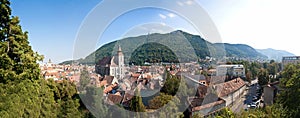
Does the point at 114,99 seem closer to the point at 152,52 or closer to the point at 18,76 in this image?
the point at 152,52

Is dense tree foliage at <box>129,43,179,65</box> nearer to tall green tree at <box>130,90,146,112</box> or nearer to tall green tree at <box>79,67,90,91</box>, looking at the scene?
tall green tree at <box>79,67,90,91</box>

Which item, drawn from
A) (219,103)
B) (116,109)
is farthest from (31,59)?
(219,103)

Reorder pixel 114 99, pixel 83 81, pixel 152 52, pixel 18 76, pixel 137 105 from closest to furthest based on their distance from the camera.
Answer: pixel 18 76 < pixel 137 105 < pixel 83 81 < pixel 114 99 < pixel 152 52

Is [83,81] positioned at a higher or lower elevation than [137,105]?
higher

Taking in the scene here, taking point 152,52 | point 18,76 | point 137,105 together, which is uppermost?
point 152,52

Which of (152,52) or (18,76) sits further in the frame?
(152,52)

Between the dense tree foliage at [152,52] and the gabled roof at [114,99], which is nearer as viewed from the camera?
the gabled roof at [114,99]

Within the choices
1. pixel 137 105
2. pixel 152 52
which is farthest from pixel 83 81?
pixel 152 52

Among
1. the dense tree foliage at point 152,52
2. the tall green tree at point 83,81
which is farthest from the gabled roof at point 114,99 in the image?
the dense tree foliage at point 152,52

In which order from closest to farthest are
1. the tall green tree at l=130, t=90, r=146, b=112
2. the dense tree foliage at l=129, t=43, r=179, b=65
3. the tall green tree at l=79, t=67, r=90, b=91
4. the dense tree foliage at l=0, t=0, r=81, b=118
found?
the dense tree foliage at l=0, t=0, r=81, b=118 < the tall green tree at l=130, t=90, r=146, b=112 < the tall green tree at l=79, t=67, r=90, b=91 < the dense tree foliage at l=129, t=43, r=179, b=65

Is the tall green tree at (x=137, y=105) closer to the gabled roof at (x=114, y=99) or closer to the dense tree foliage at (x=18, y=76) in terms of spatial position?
the gabled roof at (x=114, y=99)

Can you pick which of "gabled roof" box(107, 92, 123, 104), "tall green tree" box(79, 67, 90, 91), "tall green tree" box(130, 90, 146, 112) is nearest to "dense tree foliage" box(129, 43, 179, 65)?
"gabled roof" box(107, 92, 123, 104)
